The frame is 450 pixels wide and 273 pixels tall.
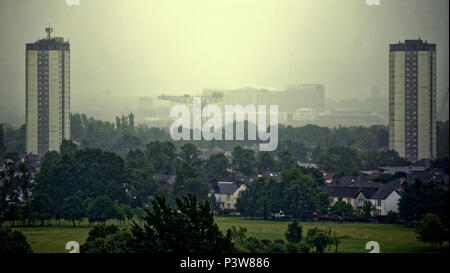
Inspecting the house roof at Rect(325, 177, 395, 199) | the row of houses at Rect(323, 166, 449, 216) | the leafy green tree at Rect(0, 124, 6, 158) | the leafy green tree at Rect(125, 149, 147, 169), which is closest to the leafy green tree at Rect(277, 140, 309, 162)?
the leafy green tree at Rect(125, 149, 147, 169)

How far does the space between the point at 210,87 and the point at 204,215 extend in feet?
25.2

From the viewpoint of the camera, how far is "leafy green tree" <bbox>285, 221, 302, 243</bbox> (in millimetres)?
14422

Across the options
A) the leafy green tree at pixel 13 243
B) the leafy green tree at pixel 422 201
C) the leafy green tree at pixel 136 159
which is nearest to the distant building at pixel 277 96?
the leafy green tree at pixel 136 159

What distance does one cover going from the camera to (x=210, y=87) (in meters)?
17.2

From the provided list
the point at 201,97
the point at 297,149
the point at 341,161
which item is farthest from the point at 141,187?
the point at 297,149

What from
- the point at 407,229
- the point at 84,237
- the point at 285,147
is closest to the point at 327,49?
the point at 407,229

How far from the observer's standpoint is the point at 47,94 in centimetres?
1827

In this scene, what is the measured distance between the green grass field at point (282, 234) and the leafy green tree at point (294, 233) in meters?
0.19

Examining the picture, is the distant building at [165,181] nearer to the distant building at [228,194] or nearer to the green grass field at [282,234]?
the distant building at [228,194]

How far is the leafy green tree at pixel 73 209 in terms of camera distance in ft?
53.3

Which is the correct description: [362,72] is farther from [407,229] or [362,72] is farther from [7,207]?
[7,207]

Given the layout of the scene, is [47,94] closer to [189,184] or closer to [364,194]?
[189,184]

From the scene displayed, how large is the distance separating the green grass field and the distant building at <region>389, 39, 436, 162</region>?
4.32 metres

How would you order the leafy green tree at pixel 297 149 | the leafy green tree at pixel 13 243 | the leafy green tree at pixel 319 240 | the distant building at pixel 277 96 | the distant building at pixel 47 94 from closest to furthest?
the leafy green tree at pixel 13 243 → the leafy green tree at pixel 319 240 → the distant building at pixel 47 94 → the distant building at pixel 277 96 → the leafy green tree at pixel 297 149
